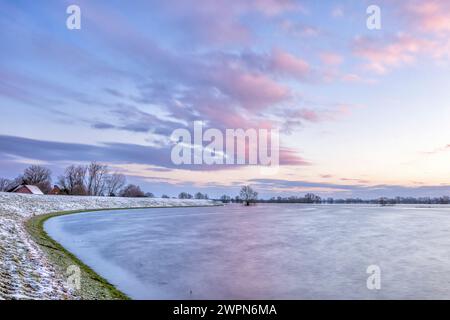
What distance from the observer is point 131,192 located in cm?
13625

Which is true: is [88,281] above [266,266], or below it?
above

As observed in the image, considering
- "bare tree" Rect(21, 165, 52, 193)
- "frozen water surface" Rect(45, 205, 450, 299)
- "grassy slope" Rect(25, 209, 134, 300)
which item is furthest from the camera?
"bare tree" Rect(21, 165, 52, 193)

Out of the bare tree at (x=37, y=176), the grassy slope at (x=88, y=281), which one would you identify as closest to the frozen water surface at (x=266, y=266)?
the grassy slope at (x=88, y=281)

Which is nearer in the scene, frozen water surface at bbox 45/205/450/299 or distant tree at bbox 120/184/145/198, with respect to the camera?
frozen water surface at bbox 45/205/450/299

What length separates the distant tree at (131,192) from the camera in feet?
432

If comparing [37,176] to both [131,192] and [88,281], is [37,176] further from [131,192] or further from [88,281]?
[88,281]

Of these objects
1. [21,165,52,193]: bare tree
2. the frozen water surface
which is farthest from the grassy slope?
[21,165,52,193]: bare tree

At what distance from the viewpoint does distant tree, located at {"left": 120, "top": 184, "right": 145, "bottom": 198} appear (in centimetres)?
13154

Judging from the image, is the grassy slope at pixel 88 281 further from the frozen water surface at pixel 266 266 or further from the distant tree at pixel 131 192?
→ the distant tree at pixel 131 192

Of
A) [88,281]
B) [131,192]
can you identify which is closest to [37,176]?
[131,192]

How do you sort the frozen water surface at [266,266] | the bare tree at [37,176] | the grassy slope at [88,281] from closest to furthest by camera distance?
the grassy slope at [88,281], the frozen water surface at [266,266], the bare tree at [37,176]

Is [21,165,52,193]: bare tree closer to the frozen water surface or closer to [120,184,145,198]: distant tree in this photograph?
[120,184,145,198]: distant tree
